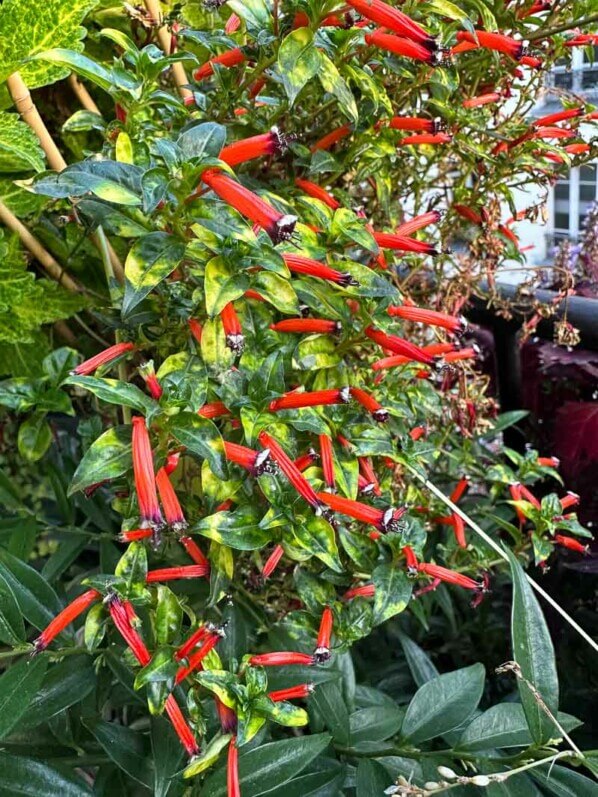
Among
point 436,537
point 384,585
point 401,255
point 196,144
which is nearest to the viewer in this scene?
point 196,144

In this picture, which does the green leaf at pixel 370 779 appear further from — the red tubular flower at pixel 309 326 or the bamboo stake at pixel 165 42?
the bamboo stake at pixel 165 42

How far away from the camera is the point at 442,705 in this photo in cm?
56

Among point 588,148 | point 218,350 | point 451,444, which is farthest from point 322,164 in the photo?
point 451,444

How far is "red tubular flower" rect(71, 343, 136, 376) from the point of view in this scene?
43 cm

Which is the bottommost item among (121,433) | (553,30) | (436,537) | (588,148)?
(436,537)

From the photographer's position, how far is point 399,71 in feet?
1.80

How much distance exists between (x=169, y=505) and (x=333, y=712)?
0.25 meters

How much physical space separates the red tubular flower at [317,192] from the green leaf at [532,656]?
312 millimetres

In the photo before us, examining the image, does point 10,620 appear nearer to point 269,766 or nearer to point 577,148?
point 269,766

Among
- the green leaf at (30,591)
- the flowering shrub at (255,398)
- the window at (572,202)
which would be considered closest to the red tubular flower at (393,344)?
the flowering shrub at (255,398)

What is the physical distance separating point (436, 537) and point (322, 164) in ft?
1.60

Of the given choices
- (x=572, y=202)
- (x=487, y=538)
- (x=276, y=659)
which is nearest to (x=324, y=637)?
(x=276, y=659)

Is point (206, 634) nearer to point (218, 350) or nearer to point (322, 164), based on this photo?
point (218, 350)

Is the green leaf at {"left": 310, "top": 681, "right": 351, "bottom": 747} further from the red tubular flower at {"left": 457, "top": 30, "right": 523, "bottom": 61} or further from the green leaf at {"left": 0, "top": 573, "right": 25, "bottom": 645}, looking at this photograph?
the red tubular flower at {"left": 457, "top": 30, "right": 523, "bottom": 61}
